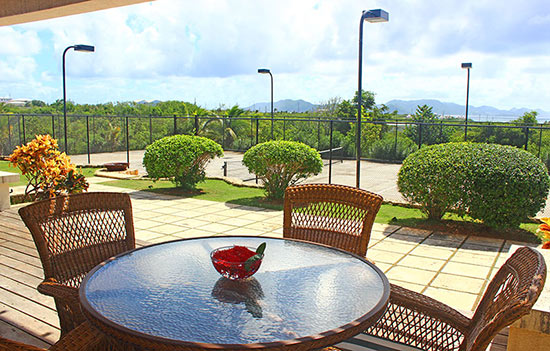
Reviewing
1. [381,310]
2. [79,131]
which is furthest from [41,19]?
[79,131]

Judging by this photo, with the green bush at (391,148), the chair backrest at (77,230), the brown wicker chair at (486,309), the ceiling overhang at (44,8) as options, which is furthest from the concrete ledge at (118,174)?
the green bush at (391,148)

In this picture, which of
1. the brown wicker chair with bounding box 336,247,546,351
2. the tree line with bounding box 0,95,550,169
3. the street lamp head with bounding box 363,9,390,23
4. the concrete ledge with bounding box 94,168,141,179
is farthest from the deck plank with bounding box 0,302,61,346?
the tree line with bounding box 0,95,550,169

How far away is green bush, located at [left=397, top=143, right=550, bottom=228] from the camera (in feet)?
15.6

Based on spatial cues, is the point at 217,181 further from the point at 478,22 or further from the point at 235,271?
the point at 235,271

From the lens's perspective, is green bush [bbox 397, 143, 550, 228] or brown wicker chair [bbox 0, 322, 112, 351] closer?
brown wicker chair [bbox 0, 322, 112, 351]

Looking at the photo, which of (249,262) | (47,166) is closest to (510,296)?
(249,262)

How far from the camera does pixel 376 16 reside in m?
5.07

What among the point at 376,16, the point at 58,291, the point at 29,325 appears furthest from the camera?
the point at 376,16

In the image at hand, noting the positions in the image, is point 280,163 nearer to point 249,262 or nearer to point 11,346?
point 249,262

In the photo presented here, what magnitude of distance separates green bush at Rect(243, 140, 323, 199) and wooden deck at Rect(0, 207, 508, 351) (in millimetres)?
2898

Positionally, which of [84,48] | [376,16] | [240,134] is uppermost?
[84,48]

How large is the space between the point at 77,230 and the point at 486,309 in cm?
179

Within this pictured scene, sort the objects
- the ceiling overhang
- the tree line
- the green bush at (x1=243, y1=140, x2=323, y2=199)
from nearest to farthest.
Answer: the ceiling overhang → the green bush at (x1=243, y1=140, x2=323, y2=199) → the tree line

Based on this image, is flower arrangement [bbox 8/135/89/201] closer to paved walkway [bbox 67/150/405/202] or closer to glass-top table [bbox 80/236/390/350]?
glass-top table [bbox 80/236/390/350]
